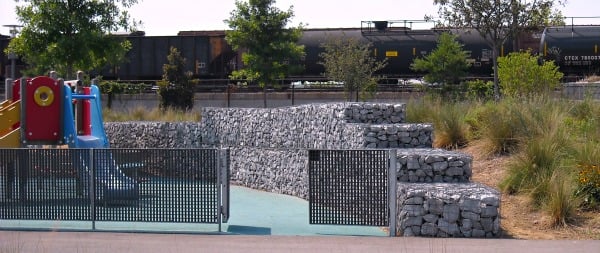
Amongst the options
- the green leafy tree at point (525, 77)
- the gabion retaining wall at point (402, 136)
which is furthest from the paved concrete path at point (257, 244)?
the green leafy tree at point (525, 77)

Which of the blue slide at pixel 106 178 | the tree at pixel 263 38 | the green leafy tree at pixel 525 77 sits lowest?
the blue slide at pixel 106 178

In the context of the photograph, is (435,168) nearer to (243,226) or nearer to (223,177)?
(243,226)

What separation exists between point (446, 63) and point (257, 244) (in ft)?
80.7

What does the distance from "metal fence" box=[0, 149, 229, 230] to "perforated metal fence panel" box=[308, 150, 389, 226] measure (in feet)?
4.04

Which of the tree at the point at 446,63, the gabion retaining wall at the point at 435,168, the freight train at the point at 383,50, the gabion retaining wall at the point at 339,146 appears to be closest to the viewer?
the gabion retaining wall at the point at 339,146

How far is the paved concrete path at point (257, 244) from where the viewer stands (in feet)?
32.3

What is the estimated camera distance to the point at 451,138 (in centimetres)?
1717

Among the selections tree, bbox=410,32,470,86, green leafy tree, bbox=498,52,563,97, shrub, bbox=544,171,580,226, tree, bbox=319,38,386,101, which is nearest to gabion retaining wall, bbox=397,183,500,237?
shrub, bbox=544,171,580,226

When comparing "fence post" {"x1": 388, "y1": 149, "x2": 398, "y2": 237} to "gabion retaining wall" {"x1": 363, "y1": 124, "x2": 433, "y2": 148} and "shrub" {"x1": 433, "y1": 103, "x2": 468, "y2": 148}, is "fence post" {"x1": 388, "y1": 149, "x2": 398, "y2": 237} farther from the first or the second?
"shrub" {"x1": 433, "y1": 103, "x2": 468, "y2": 148}

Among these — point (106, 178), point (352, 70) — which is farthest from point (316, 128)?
point (352, 70)

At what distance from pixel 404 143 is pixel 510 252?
16.8 ft

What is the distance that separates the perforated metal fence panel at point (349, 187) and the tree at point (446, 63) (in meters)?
22.7

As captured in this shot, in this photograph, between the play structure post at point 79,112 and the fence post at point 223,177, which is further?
the play structure post at point 79,112

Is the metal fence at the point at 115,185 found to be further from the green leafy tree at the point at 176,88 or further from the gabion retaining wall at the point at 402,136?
the green leafy tree at the point at 176,88
